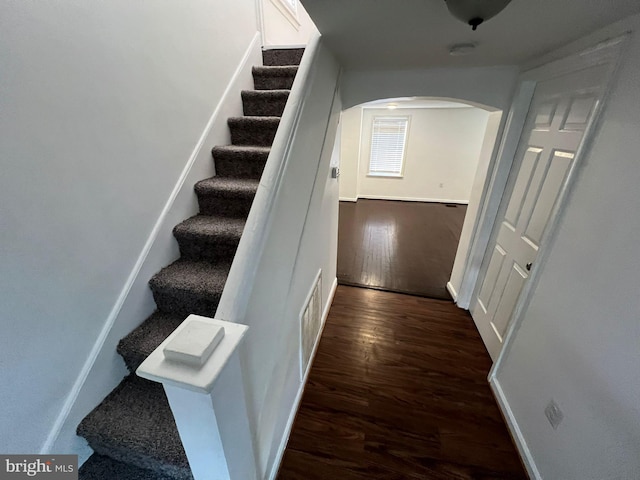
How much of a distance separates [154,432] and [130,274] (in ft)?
2.37

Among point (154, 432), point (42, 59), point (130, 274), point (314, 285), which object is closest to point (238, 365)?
point (154, 432)

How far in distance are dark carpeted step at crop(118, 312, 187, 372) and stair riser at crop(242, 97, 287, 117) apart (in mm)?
1656

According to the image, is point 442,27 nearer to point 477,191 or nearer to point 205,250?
point 477,191

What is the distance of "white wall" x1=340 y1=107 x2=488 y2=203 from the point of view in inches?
213

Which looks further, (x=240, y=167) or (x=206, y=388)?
(x=240, y=167)

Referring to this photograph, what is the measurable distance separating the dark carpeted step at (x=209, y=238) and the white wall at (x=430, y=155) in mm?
4597

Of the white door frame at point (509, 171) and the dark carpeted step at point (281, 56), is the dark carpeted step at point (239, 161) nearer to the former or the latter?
the dark carpeted step at point (281, 56)

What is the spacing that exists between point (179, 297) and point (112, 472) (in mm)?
760

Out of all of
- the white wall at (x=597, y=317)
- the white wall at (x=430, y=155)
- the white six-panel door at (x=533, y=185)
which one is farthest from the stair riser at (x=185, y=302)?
the white wall at (x=430, y=155)

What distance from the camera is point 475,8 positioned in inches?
29.3

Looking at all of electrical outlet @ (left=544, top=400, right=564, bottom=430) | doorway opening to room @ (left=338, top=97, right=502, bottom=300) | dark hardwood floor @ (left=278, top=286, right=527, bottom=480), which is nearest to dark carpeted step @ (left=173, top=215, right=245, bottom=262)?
dark hardwood floor @ (left=278, top=286, right=527, bottom=480)

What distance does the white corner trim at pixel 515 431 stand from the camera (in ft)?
4.10

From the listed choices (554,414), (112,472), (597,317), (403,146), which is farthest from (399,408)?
(403,146)

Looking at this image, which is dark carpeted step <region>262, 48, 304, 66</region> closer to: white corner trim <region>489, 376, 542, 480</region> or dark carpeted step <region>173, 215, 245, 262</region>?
dark carpeted step <region>173, 215, 245, 262</region>
